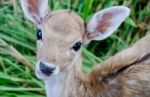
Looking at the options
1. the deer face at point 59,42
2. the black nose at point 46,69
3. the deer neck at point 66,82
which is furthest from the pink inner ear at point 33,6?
the black nose at point 46,69

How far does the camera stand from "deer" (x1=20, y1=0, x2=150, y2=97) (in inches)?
160

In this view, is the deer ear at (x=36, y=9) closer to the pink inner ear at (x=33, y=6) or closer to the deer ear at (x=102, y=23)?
the pink inner ear at (x=33, y=6)

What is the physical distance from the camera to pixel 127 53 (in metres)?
4.69

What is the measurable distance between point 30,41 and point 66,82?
1339mm

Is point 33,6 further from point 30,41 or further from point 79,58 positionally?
point 30,41

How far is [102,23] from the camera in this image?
4.43m

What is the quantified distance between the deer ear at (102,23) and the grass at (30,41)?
1.02 m

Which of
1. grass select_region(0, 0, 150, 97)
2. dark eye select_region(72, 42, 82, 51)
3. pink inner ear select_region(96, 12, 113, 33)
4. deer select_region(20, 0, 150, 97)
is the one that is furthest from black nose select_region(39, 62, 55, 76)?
grass select_region(0, 0, 150, 97)

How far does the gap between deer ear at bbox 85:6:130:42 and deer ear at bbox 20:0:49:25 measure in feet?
1.01

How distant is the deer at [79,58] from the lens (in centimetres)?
405

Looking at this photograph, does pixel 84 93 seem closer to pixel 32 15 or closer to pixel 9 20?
pixel 32 15

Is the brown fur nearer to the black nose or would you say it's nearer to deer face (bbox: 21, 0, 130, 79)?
deer face (bbox: 21, 0, 130, 79)

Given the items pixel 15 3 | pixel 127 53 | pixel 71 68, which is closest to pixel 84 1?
pixel 15 3

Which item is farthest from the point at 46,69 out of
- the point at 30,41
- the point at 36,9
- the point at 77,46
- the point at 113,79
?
the point at 30,41
